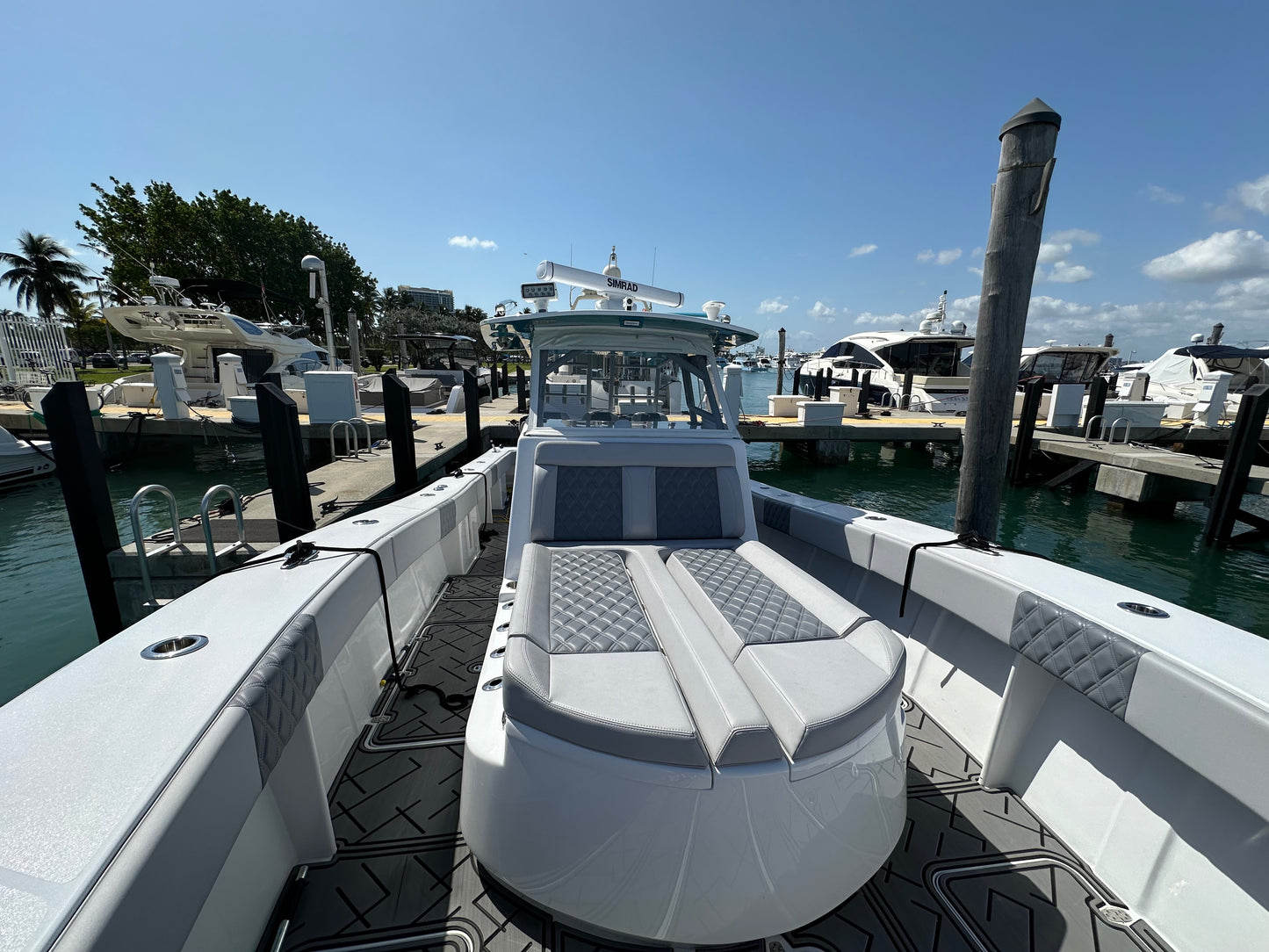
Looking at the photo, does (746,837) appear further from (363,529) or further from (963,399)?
(963,399)

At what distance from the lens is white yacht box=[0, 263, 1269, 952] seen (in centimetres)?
124

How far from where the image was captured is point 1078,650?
1.99 m

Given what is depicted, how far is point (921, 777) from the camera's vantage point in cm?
250

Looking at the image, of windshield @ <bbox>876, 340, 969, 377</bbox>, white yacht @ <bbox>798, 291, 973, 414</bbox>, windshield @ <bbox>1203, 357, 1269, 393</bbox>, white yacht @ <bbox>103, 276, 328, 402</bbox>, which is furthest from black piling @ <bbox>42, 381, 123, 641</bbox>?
windshield @ <bbox>1203, 357, 1269, 393</bbox>

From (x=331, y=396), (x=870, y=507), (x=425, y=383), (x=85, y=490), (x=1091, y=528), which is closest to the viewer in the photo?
(x=85, y=490)

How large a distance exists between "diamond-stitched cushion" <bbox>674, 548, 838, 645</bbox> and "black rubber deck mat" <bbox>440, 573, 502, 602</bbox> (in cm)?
208

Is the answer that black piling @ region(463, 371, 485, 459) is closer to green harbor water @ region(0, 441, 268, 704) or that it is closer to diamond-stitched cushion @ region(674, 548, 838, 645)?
green harbor water @ region(0, 441, 268, 704)

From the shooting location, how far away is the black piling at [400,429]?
6676mm

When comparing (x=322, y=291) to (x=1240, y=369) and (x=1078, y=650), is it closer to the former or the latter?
(x=1078, y=650)

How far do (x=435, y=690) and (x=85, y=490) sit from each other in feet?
11.8

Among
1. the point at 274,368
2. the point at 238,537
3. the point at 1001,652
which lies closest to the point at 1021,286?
the point at 1001,652

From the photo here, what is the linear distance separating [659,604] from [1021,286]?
296 cm

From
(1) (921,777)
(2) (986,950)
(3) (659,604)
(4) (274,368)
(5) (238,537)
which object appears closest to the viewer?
(2) (986,950)

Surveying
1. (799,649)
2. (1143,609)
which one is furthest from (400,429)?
(1143,609)
